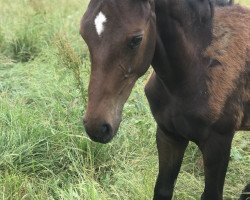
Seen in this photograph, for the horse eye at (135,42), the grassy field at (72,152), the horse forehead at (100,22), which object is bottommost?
the grassy field at (72,152)

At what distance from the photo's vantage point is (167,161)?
2701 mm

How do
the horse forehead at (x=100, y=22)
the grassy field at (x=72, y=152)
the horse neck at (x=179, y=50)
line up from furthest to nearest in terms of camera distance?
the grassy field at (x=72, y=152)
the horse neck at (x=179, y=50)
the horse forehead at (x=100, y=22)

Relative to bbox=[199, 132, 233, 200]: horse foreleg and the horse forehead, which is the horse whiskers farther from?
bbox=[199, 132, 233, 200]: horse foreleg

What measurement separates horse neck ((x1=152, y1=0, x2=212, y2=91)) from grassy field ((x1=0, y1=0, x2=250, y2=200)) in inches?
31.1

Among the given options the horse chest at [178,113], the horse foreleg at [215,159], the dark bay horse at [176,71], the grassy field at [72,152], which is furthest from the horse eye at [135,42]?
the grassy field at [72,152]

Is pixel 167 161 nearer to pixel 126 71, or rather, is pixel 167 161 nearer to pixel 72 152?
pixel 72 152

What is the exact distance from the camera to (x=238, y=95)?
2434 millimetres

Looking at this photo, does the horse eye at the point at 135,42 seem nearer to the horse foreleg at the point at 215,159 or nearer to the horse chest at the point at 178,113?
the horse chest at the point at 178,113

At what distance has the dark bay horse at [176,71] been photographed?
186 cm

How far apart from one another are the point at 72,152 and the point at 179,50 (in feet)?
4.22

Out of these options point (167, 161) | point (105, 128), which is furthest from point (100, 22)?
point (167, 161)

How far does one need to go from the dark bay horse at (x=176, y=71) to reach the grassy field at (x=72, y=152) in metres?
0.41

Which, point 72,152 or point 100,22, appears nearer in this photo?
point 100,22

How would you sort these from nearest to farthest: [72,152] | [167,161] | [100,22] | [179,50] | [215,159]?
1. [100,22]
2. [179,50]
3. [215,159]
4. [167,161]
5. [72,152]
